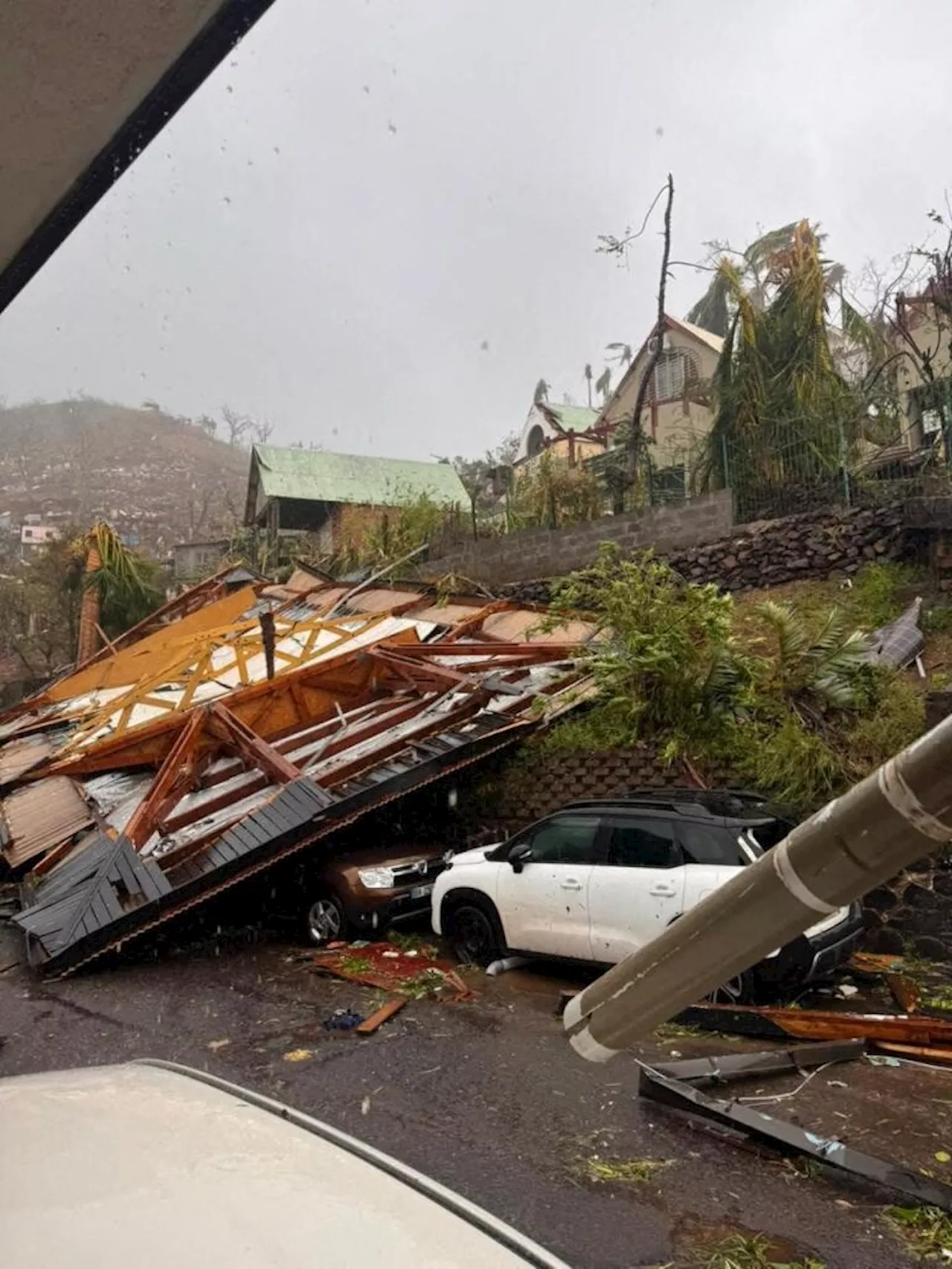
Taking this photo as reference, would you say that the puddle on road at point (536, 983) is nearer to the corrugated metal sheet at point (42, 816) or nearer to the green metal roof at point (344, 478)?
the corrugated metal sheet at point (42, 816)

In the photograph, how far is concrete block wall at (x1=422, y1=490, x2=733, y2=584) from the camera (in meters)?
14.9

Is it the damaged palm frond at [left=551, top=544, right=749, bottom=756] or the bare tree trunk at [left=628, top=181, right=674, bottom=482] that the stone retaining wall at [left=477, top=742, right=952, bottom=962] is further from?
the bare tree trunk at [left=628, top=181, right=674, bottom=482]

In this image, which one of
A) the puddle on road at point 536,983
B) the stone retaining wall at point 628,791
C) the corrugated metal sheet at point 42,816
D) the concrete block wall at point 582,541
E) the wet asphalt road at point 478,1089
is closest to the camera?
the wet asphalt road at point 478,1089

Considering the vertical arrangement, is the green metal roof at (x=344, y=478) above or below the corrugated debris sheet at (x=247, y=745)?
above

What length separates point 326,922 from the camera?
30.8ft

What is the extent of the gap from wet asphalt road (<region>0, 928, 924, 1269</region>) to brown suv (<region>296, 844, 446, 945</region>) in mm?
533

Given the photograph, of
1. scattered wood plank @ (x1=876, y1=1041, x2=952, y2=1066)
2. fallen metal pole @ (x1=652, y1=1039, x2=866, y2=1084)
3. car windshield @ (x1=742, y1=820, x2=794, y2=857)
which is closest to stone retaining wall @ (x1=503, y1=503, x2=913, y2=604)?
car windshield @ (x1=742, y1=820, x2=794, y2=857)

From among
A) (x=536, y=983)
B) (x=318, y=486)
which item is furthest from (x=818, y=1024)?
(x=318, y=486)

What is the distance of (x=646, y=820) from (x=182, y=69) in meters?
6.48

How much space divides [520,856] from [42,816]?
6987 millimetres

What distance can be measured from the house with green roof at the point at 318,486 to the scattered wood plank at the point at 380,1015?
79.6ft

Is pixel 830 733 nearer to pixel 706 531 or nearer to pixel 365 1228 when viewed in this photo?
pixel 706 531

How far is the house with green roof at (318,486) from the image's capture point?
32594mm

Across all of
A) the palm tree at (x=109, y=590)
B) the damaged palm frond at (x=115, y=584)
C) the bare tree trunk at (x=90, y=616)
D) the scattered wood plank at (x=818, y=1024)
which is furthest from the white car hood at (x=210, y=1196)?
the damaged palm frond at (x=115, y=584)
